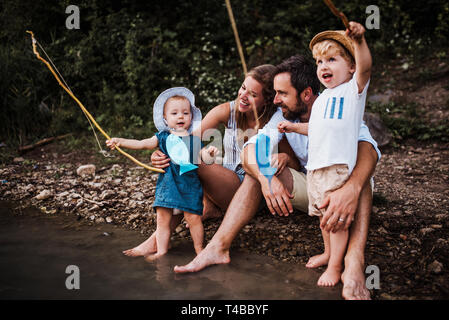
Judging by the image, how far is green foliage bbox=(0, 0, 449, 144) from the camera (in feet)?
20.7

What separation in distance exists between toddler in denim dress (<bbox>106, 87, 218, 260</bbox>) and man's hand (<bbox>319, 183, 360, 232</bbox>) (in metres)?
0.83

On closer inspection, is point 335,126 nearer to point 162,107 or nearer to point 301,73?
point 301,73

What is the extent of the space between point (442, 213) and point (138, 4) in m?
6.35

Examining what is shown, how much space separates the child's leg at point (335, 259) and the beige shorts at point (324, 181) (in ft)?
0.56

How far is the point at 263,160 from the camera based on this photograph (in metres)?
2.64

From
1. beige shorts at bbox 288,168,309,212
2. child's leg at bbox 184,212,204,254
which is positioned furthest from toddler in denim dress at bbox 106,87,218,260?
beige shorts at bbox 288,168,309,212

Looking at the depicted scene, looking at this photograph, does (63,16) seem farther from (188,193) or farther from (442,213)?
(442,213)

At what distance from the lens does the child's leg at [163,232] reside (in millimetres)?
2613

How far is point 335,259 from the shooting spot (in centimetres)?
221

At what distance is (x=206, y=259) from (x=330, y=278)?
0.78m

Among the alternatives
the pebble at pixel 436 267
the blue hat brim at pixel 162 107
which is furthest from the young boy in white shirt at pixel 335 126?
the blue hat brim at pixel 162 107

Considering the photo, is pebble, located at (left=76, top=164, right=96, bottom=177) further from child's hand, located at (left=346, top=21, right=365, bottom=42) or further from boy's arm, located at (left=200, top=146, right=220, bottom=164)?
child's hand, located at (left=346, top=21, right=365, bottom=42)
